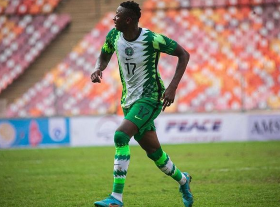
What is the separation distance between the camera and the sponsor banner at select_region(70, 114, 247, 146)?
16375 millimetres

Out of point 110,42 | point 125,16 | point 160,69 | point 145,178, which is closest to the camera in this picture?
point 125,16

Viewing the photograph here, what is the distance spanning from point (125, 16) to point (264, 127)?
1143 cm

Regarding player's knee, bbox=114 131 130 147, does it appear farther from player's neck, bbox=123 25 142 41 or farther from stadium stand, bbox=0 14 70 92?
stadium stand, bbox=0 14 70 92

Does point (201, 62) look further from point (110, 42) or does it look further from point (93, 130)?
point (110, 42)

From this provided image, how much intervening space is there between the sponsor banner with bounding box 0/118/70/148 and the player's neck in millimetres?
11063

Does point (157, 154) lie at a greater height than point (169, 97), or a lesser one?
lesser

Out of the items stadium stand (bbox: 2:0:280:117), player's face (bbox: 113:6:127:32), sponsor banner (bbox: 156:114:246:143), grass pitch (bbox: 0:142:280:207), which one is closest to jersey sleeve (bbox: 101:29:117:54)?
player's face (bbox: 113:6:127:32)

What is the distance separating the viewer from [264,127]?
53.4ft

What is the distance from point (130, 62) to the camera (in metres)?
5.73

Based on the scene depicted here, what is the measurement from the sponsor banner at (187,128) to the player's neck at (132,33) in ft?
34.9

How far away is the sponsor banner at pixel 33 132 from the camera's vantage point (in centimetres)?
1645

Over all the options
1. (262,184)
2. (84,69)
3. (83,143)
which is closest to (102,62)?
(262,184)

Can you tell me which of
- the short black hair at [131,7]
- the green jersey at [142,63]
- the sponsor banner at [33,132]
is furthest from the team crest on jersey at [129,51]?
the sponsor banner at [33,132]

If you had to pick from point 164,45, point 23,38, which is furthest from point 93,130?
point 164,45
